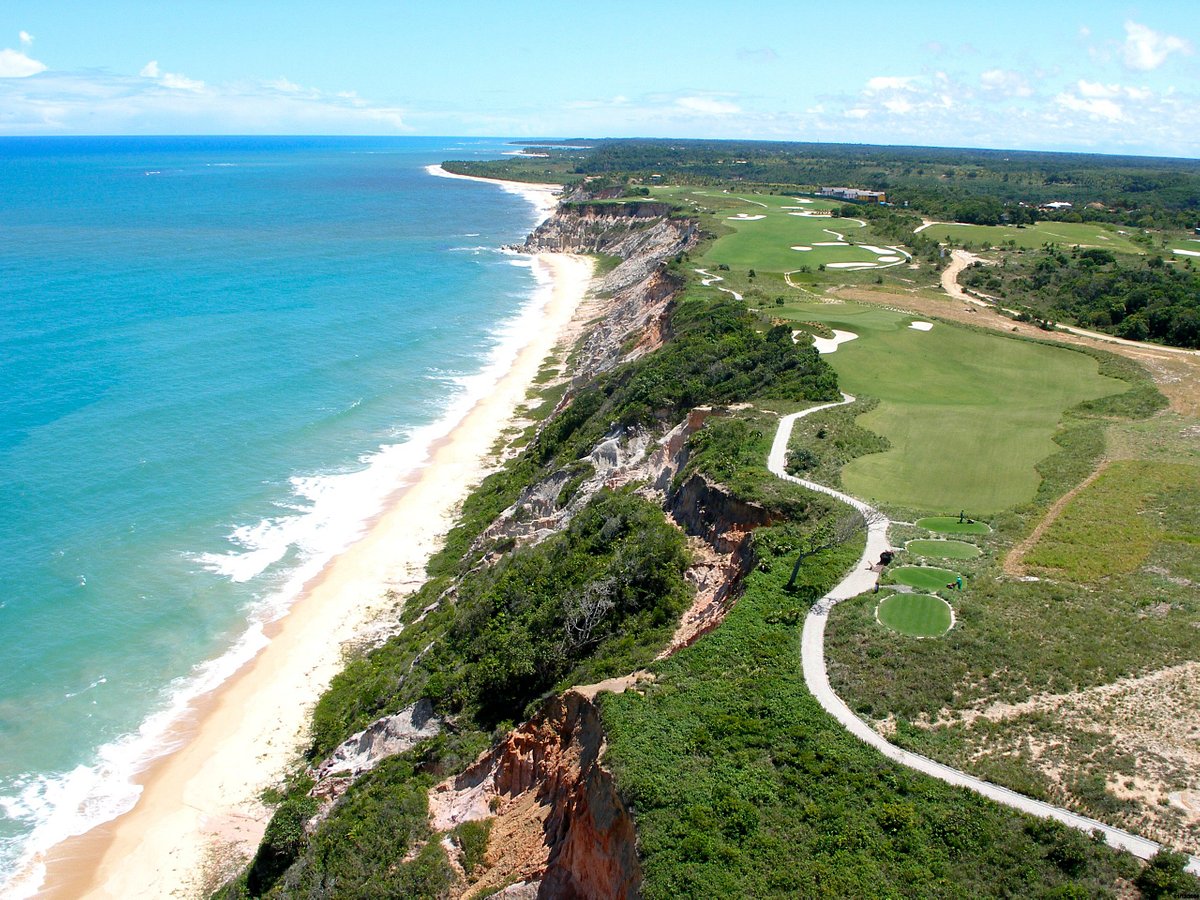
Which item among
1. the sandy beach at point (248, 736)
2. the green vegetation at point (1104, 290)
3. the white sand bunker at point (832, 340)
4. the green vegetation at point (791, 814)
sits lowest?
the sandy beach at point (248, 736)

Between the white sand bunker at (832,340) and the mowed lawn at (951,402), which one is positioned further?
the white sand bunker at (832,340)

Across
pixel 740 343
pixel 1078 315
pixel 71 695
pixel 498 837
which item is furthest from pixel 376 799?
pixel 1078 315

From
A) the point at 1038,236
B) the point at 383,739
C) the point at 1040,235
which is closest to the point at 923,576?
the point at 383,739

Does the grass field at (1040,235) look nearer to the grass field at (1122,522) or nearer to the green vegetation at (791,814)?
the grass field at (1122,522)

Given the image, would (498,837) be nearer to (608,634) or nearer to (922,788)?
(608,634)

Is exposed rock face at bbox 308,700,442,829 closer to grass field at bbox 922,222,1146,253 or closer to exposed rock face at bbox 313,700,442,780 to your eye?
exposed rock face at bbox 313,700,442,780

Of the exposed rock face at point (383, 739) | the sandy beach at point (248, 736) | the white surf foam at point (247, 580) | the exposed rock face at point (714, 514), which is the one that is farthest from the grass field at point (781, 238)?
the exposed rock face at point (383, 739)

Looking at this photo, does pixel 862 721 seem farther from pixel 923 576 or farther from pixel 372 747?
pixel 372 747

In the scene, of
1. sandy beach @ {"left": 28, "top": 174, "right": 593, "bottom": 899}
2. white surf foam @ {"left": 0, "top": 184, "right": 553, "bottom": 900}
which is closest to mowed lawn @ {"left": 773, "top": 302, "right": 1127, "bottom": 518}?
sandy beach @ {"left": 28, "top": 174, "right": 593, "bottom": 899}
